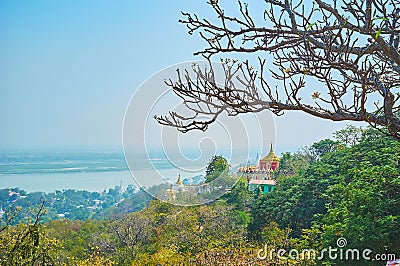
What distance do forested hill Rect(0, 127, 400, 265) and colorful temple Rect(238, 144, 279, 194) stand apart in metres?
0.31

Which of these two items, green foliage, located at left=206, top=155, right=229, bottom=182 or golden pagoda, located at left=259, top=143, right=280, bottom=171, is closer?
green foliage, located at left=206, top=155, right=229, bottom=182

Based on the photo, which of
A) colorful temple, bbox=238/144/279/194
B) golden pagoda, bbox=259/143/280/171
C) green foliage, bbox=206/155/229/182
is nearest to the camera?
green foliage, bbox=206/155/229/182

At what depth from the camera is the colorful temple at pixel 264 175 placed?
34.4 ft

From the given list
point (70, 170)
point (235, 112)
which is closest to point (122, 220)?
point (235, 112)

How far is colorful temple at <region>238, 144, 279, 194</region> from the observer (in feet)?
34.4

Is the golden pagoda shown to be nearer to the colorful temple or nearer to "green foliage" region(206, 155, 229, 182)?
the colorful temple

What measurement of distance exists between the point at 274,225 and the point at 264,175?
12.4ft

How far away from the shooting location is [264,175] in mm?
11117

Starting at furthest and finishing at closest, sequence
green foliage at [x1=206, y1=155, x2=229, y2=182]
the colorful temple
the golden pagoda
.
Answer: the golden pagoda, the colorful temple, green foliage at [x1=206, y1=155, x2=229, y2=182]

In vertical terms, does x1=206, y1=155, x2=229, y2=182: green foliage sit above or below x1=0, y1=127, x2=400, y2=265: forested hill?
above

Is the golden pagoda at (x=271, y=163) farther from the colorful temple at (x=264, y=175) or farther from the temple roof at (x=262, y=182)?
the temple roof at (x=262, y=182)

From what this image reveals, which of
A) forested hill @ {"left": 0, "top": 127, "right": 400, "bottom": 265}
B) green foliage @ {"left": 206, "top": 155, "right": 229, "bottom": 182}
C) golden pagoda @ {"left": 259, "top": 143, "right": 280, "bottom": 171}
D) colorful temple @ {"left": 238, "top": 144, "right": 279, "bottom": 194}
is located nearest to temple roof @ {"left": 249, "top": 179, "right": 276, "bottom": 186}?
colorful temple @ {"left": 238, "top": 144, "right": 279, "bottom": 194}

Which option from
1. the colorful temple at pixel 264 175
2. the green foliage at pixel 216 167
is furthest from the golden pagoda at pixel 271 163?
the green foliage at pixel 216 167

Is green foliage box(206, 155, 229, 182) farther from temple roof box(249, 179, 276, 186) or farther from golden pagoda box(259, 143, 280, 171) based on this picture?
golden pagoda box(259, 143, 280, 171)
